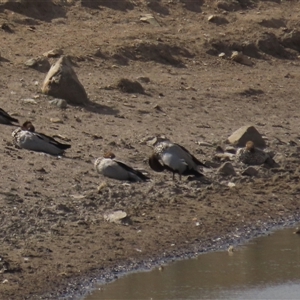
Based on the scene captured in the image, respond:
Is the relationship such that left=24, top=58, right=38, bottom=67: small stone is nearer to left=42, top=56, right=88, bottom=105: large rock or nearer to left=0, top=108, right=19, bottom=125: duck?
left=42, top=56, right=88, bottom=105: large rock

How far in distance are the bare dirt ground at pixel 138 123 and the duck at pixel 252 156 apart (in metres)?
0.17

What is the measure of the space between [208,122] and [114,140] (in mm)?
1587

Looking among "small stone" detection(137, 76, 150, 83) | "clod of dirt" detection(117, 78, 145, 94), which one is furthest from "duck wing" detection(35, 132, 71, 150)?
"small stone" detection(137, 76, 150, 83)

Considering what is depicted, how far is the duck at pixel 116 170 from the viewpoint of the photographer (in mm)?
9242

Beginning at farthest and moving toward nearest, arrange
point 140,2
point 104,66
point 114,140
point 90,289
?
point 140,2, point 104,66, point 114,140, point 90,289

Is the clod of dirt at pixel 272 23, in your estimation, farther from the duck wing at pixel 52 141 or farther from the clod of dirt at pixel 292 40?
the duck wing at pixel 52 141

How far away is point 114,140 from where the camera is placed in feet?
34.2

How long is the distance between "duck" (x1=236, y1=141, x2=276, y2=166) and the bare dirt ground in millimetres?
174

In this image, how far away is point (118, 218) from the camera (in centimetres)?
828

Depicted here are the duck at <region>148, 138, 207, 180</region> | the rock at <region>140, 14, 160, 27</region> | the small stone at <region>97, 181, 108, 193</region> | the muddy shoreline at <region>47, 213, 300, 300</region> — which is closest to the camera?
the muddy shoreline at <region>47, 213, 300, 300</region>

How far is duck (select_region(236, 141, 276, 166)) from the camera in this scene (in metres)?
10.3

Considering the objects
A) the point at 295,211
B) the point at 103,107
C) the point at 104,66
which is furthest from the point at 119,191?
the point at 104,66

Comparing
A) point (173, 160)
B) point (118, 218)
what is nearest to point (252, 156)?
point (173, 160)

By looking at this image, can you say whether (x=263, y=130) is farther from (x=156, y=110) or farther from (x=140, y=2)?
(x=140, y=2)
